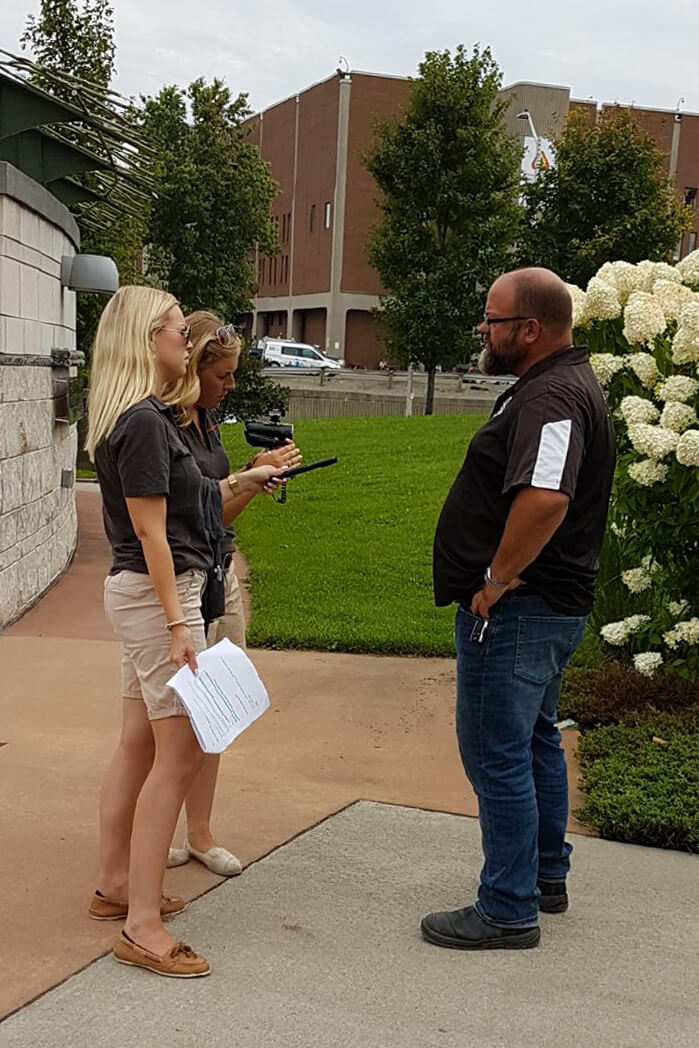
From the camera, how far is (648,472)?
5668mm

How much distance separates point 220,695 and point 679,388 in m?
3.04

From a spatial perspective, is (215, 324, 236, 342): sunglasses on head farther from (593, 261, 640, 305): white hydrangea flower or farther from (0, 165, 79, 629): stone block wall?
(0, 165, 79, 629): stone block wall

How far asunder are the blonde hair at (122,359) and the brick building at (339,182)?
166 feet

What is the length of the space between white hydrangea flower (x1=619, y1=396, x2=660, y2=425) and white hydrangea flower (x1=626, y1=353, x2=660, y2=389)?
0.41 ft

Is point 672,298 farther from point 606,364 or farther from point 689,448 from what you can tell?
point 689,448

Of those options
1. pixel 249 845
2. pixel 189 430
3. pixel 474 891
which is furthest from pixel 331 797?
pixel 189 430

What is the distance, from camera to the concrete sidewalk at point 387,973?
10.1 ft

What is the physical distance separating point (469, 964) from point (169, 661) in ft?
4.08

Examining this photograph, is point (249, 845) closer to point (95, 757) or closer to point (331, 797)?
point (331, 797)

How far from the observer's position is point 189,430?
12.6 feet

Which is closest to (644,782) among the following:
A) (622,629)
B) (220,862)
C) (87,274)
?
(622,629)

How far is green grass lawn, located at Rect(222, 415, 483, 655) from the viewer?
820 centimetres

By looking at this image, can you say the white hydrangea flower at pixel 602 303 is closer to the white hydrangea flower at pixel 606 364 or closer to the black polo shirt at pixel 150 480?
the white hydrangea flower at pixel 606 364

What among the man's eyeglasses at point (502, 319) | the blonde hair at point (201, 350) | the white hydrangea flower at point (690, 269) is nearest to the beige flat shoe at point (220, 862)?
the blonde hair at point (201, 350)
